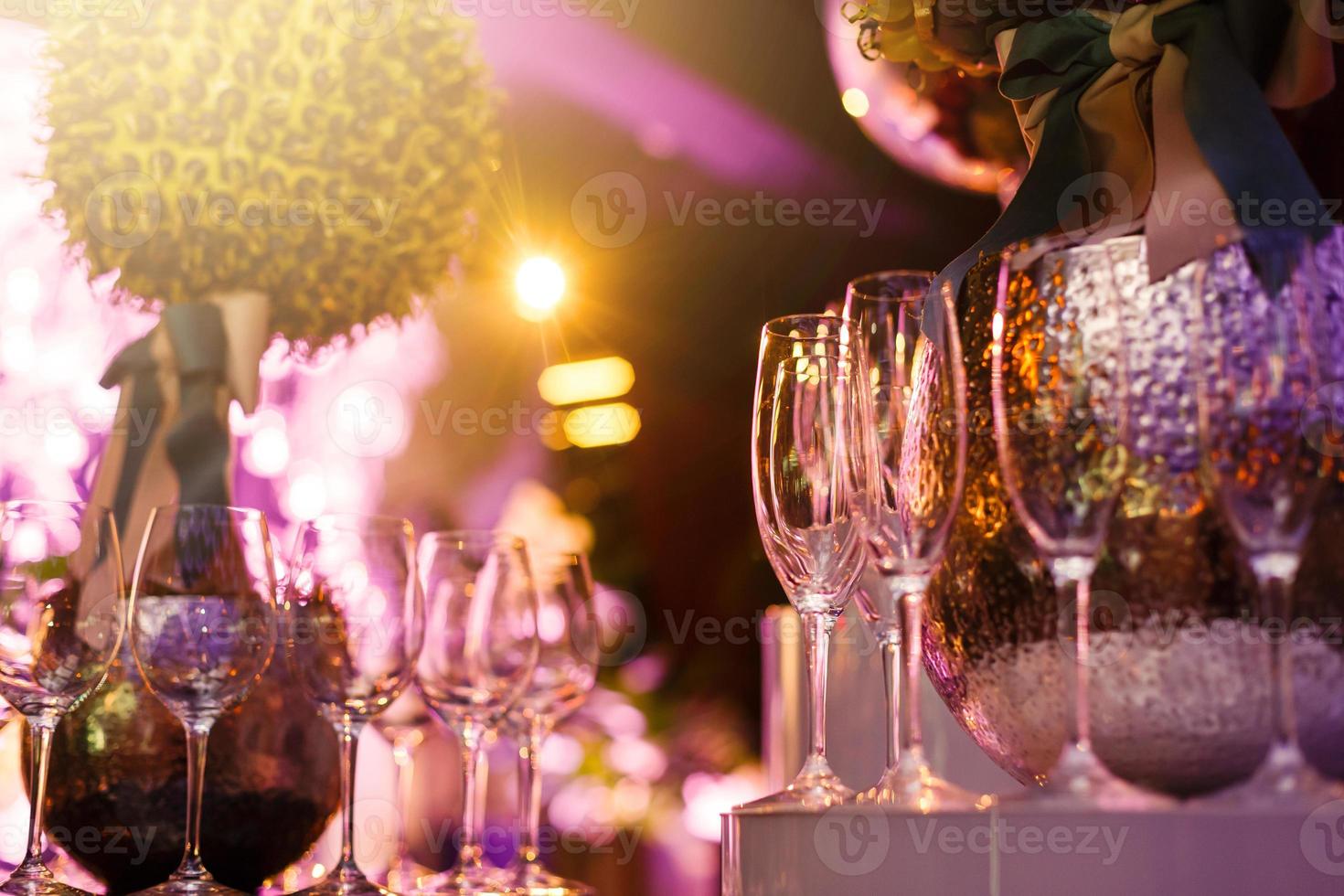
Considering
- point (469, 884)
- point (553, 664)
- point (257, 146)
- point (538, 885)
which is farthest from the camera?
point (257, 146)

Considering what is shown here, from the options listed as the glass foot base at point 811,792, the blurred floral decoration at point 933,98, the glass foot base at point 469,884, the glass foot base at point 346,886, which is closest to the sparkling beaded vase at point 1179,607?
the glass foot base at point 811,792

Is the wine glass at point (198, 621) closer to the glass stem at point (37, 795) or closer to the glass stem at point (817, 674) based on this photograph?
the glass stem at point (37, 795)

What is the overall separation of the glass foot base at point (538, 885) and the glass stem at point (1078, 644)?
1.96 feet

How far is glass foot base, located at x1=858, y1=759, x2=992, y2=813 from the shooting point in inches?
18.1

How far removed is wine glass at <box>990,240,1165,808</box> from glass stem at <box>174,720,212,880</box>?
1.81 feet

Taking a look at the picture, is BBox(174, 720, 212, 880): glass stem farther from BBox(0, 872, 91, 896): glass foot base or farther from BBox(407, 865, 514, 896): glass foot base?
BBox(407, 865, 514, 896): glass foot base

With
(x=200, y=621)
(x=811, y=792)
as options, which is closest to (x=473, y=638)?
(x=200, y=621)

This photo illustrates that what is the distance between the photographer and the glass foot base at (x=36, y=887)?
0.77 metres

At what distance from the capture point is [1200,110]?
56cm

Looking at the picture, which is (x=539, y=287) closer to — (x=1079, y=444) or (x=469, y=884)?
(x=469, y=884)

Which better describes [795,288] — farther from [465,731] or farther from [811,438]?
[811,438]

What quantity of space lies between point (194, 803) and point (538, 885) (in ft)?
1.26

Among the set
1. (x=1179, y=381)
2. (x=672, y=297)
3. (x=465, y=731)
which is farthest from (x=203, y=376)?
(x=1179, y=381)

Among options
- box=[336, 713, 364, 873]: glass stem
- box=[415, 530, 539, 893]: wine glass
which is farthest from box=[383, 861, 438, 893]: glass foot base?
box=[336, 713, 364, 873]: glass stem
